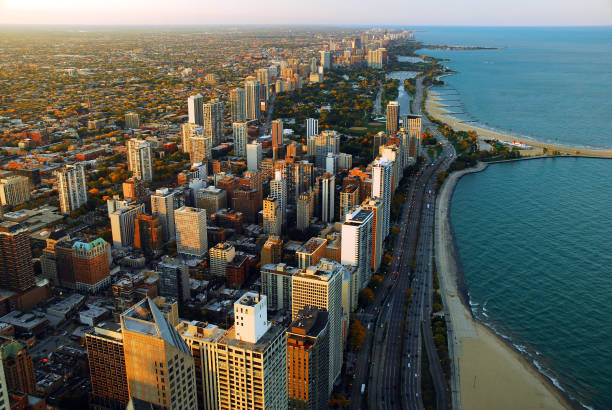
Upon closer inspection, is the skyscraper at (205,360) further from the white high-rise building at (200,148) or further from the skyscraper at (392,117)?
the skyscraper at (392,117)

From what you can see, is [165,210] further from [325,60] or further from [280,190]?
[325,60]

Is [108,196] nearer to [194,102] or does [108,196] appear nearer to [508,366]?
[194,102]

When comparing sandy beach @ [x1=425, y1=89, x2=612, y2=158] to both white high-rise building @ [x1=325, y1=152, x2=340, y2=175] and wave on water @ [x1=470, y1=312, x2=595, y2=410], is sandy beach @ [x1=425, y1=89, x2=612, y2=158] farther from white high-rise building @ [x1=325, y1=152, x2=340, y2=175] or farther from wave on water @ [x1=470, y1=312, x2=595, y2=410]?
wave on water @ [x1=470, y1=312, x2=595, y2=410]

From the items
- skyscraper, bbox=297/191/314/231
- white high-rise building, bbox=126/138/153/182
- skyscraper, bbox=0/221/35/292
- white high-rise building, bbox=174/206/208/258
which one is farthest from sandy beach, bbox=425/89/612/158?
skyscraper, bbox=0/221/35/292

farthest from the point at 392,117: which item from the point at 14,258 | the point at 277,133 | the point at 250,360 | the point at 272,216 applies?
the point at 250,360

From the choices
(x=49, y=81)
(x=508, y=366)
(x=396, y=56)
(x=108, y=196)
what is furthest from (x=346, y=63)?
(x=508, y=366)

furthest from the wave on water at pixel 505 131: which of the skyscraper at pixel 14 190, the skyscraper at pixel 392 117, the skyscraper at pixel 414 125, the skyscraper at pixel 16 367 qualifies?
the skyscraper at pixel 16 367

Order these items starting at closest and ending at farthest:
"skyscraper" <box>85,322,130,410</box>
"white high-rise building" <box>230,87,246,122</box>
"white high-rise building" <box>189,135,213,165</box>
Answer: "skyscraper" <box>85,322,130,410</box>, "white high-rise building" <box>189,135,213,165</box>, "white high-rise building" <box>230,87,246,122</box>
